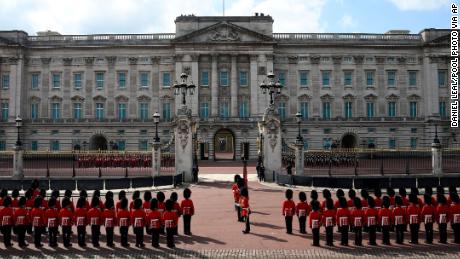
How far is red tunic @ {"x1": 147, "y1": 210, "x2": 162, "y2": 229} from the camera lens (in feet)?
40.5

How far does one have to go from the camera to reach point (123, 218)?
12.5m

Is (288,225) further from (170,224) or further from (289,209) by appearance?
(170,224)

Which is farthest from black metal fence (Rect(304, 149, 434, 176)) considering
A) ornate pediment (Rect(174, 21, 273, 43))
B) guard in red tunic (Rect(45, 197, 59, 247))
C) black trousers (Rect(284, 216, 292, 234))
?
guard in red tunic (Rect(45, 197, 59, 247))

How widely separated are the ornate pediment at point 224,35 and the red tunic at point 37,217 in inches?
1742

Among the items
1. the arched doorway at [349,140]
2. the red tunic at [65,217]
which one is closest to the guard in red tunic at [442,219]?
the red tunic at [65,217]

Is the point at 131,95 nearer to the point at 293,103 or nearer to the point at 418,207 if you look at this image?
the point at 293,103

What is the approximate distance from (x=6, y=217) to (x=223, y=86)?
44.7 metres

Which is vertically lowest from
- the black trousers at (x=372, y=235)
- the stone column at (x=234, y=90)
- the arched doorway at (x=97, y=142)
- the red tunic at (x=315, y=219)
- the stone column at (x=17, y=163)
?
the black trousers at (x=372, y=235)

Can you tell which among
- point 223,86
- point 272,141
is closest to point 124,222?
point 272,141

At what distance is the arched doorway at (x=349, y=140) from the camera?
56.8 meters

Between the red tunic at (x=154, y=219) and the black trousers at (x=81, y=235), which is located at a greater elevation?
the red tunic at (x=154, y=219)

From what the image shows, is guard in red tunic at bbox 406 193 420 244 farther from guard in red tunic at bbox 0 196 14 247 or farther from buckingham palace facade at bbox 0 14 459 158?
buckingham palace facade at bbox 0 14 459 158

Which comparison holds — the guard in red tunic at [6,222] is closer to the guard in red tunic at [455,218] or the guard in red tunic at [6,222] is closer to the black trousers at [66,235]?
the black trousers at [66,235]

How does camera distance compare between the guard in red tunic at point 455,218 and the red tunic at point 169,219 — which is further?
the guard in red tunic at point 455,218
